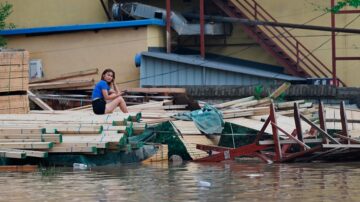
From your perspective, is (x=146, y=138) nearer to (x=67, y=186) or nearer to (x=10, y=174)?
(x=10, y=174)

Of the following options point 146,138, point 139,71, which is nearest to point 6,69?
point 146,138

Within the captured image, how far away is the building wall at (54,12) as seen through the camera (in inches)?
1366

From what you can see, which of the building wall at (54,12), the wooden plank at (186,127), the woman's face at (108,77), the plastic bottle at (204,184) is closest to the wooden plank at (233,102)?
the wooden plank at (186,127)

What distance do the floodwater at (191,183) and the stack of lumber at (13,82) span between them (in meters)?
4.49

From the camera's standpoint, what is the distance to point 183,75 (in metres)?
31.5

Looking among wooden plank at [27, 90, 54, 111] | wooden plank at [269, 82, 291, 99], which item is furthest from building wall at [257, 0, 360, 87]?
wooden plank at [27, 90, 54, 111]

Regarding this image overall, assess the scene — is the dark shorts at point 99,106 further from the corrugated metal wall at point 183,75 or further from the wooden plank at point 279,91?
the corrugated metal wall at point 183,75

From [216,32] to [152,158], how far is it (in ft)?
36.6

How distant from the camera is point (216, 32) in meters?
32.7

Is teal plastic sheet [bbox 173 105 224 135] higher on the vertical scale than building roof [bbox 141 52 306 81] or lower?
lower

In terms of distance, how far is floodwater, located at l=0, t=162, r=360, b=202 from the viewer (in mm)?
14680

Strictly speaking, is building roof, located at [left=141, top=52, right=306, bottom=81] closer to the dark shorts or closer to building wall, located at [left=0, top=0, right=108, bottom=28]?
building wall, located at [left=0, top=0, right=108, bottom=28]

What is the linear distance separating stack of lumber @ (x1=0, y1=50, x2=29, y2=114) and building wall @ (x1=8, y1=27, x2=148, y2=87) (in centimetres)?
739

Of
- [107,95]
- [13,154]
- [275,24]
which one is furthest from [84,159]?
[275,24]
